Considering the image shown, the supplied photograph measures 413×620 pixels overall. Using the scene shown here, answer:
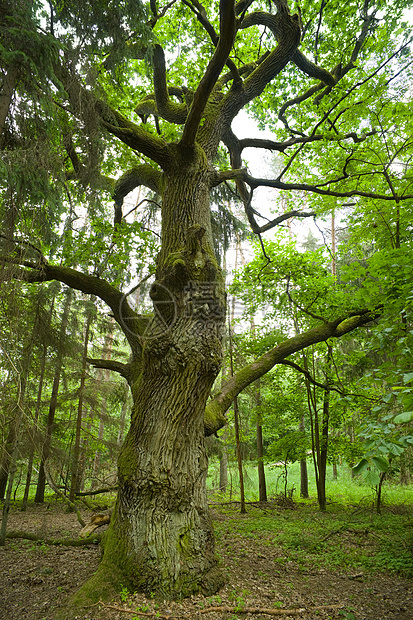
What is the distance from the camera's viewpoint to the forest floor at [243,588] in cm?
282

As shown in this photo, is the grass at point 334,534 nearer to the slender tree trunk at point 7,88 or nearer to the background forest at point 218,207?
the background forest at point 218,207

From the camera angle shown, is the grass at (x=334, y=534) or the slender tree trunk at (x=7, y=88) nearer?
the slender tree trunk at (x=7, y=88)

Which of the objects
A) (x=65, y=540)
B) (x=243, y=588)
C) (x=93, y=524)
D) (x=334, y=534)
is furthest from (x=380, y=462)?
(x=334, y=534)

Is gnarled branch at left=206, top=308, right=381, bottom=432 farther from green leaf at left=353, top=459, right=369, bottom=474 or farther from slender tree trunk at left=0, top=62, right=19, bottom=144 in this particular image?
slender tree trunk at left=0, top=62, right=19, bottom=144

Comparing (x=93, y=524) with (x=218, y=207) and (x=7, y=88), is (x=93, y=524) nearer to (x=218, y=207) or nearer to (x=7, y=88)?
(x=7, y=88)

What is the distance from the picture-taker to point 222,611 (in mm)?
2826

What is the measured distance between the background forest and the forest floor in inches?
32.1

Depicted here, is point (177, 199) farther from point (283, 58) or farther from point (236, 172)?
point (283, 58)

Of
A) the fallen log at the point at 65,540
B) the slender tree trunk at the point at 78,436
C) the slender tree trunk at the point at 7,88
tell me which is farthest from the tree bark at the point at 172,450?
the slender tree trunk at the point at 78,436

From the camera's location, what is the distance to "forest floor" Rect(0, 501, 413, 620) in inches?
111

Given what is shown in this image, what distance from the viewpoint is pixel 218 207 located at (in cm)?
717

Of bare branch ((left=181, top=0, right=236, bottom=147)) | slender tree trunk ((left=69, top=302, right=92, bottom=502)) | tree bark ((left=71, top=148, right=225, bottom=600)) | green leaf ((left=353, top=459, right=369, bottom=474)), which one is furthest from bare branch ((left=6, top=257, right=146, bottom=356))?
slender tree trunk ((left=69, top=302, right=92, bottom=502))

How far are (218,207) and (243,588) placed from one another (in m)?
6.27

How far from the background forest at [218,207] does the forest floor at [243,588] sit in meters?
0.82
